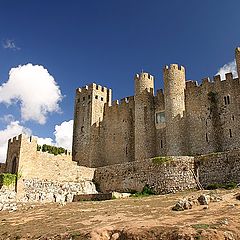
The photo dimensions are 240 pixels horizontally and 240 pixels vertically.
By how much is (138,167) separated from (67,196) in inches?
286

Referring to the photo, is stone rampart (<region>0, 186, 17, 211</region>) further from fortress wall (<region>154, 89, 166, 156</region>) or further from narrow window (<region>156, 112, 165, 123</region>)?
narrow window (<region>156, 112, 165, 123</region>)

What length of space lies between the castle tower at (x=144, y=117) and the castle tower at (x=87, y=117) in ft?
19.9

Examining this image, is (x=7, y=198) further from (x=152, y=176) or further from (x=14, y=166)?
(x=152, y=176)

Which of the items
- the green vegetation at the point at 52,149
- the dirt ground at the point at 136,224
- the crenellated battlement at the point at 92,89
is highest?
the crenellated battlement at the point at 92,89

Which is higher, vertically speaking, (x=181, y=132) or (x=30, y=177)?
(x=181, y=132)

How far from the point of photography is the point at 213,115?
1367 inches

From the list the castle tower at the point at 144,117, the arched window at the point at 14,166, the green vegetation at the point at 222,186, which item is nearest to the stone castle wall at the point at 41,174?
the arched window at the point at 14,166

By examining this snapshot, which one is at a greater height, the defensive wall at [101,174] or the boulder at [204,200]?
the defensive wall at [101,174]

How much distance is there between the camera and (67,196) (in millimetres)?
30266

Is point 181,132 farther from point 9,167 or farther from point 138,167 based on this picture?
point 9,167

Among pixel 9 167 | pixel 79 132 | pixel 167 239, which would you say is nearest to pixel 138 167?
pixel 9 167

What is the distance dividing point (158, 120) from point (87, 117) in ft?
31.9

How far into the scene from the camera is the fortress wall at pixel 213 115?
33.2m

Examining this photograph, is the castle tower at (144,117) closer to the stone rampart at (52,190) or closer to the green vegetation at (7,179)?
the stone rampart at (52,190)
